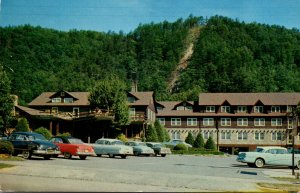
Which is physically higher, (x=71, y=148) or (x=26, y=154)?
(x=71, y=148)

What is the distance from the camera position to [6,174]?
18344 mm

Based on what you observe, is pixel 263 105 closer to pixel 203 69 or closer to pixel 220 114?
pixel 220 114

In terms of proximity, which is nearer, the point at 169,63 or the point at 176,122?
the point at 176,122

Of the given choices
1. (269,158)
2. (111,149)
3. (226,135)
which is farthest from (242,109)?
(269,158)

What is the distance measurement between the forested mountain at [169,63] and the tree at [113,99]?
25396mm

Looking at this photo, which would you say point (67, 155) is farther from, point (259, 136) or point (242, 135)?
point (259, 136)

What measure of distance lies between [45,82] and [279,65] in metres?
54.3

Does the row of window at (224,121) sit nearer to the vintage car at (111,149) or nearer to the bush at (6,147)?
the vintage car at (111,149)

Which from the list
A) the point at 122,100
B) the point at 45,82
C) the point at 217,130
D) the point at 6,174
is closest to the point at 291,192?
Result: the point at 6,174

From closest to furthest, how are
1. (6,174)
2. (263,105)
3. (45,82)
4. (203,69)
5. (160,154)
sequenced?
(6,174), (160,154), (263,105), (45,82), (203,69)

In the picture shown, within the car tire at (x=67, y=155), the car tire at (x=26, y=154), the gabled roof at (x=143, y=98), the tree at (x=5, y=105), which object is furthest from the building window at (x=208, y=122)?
the car tire at (x=26, y=154)

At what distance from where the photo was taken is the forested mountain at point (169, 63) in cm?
10756

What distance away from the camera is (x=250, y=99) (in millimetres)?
81375

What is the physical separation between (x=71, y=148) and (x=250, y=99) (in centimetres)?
5554
